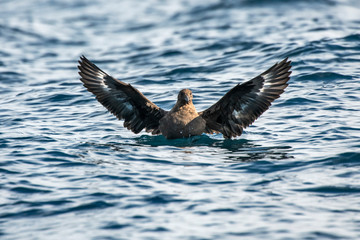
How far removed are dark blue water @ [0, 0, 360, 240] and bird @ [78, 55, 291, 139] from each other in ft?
0.78

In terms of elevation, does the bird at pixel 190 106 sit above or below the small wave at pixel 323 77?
below

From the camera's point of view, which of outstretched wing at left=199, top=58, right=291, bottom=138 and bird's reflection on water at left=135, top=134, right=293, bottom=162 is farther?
outstretched wing at left=199, top=58, right=291, bottom=138

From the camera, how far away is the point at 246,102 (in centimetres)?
845

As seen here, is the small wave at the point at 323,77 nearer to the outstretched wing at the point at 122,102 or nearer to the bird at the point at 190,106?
the bird at the point at 190,106

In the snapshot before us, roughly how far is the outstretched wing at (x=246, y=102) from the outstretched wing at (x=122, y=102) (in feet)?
3.09

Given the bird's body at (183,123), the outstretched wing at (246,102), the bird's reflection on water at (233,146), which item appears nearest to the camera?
the bird's reflection on water at (233,146)

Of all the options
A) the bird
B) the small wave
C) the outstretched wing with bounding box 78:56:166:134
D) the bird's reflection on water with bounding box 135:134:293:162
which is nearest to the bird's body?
the bird

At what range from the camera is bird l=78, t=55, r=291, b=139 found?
8.24 metres

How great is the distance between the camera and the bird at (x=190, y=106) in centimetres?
824

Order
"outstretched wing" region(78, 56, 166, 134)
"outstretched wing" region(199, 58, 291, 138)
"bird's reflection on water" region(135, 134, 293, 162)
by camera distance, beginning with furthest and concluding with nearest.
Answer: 1. "outstretched wing" region(78, 56, 166, 134)
2. "outstretched wing" region(199, 58, 291, 138)
3. "bird's reflection on water" region(135, 134, 293, 162)

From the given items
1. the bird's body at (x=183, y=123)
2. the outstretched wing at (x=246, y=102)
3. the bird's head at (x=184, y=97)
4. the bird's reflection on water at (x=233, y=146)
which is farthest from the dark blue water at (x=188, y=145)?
the bird's head at (x=184, y=97)

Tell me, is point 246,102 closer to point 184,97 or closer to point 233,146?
point 233,146

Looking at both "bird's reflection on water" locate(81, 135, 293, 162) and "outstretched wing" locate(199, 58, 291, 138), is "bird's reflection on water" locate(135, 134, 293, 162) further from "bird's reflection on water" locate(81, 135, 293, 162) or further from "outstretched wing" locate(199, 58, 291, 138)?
"outstretched wing" locate(199, 58, 291, 138)

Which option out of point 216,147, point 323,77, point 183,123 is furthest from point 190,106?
point 323,77
